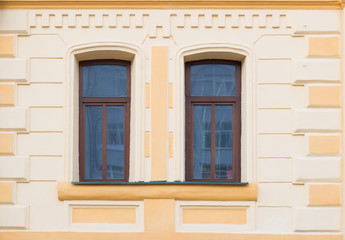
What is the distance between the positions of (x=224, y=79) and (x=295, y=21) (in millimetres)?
1308

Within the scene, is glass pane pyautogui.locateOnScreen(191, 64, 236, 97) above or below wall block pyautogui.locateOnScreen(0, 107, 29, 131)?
above

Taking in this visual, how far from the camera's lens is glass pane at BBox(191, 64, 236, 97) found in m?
8.31

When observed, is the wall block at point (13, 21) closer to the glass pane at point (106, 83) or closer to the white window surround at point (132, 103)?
the white window surround at point (132, 103)

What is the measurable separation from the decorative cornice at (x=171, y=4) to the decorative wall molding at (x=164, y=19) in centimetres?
7

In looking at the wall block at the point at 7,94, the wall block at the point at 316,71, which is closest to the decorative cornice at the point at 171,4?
the wall block at the point at 316,71

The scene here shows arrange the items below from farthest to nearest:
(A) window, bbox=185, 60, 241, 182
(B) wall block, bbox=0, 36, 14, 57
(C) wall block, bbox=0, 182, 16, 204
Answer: (A) window, bbox=185, 60, 241, 182 → (B) wall block, bbox=0, 36, 14, 57 → (C) wall block, bbox=0, 182, 16, 204

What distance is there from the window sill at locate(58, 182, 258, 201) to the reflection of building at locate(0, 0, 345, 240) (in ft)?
0.05

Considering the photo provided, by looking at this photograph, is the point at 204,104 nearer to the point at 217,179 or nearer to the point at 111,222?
the point at 217,179

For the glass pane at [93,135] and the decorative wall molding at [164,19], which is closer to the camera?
the decorative wall molding at [164,19]

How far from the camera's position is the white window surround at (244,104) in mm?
7953

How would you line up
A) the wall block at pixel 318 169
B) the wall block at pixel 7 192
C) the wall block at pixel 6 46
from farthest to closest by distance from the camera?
the wall block at pixel 6 46
the wall block at pixel 7 192
the wall block at pixel 318 169

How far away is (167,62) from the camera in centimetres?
804

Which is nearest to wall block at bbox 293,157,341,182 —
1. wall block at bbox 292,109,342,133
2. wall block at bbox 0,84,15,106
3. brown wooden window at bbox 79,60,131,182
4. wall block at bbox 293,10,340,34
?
wall block at bbox 292,109,342,133

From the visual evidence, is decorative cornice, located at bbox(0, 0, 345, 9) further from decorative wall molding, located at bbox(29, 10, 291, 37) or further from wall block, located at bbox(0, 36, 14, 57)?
wall block, located at bbox(0, 36, 14, 57)
